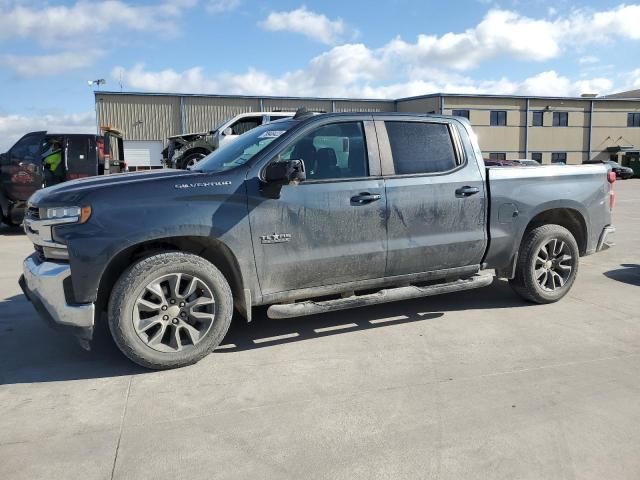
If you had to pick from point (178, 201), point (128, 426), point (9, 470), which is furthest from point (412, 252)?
point (9, 470)

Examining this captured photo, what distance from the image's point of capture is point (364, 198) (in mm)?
4301

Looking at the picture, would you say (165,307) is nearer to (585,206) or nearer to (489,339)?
(489,339)

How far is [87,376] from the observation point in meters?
3.81

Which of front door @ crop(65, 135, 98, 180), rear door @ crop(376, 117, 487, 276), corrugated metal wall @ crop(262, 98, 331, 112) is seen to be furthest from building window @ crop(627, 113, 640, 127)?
rear door @ crop(376, 117, 487, 276)

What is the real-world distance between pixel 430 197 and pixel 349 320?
138cm

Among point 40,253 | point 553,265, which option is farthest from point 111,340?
point 553,265

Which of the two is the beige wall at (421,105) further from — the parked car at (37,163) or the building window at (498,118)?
the parked car at (37,163)

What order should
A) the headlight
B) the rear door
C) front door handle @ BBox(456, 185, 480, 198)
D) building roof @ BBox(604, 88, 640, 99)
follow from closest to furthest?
the headlight → the rear door → front door handle @ BBox(456, 185, 480, 198) → building roof @ BBox(604, 88, 640, 99)

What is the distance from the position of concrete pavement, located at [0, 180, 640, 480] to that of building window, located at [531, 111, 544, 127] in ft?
155

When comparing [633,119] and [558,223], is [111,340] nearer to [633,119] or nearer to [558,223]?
[558,223]

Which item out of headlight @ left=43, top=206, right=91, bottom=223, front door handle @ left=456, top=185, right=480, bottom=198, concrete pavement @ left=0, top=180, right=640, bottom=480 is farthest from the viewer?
front door handle @ left=456, top=185, right=480, bottom=198

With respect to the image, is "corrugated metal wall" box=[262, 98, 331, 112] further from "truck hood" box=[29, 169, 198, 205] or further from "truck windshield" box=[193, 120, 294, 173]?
"truck hood" box=[29, 169, 198, 205]

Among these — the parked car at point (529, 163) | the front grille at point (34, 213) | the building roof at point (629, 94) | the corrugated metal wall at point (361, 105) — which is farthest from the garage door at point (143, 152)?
the building roof at point (629, 94)

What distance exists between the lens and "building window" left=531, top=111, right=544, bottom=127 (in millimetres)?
47812
